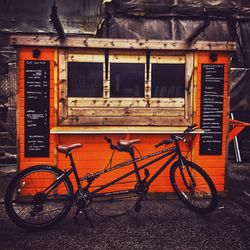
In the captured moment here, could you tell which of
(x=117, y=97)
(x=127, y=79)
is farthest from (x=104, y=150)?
(x=127, y=79)

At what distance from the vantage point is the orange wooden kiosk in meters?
5.84

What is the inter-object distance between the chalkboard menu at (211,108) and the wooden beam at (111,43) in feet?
1.28

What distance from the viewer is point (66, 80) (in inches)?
232

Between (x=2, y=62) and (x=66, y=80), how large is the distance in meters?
5.11

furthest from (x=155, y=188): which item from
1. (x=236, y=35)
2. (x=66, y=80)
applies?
(x=236, y=35)

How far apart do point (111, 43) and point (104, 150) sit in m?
2.06

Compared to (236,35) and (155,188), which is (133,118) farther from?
(236,35)

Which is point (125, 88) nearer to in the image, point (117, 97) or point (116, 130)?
point (117, 97)

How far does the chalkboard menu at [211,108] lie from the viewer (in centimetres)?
613

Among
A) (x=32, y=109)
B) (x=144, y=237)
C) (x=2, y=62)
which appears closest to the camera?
(x=144, y=237)

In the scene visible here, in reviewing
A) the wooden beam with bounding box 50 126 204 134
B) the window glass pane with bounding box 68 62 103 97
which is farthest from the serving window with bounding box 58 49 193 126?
the wooden beam with bounding box 50 126 204 134

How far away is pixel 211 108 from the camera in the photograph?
20.2 ft

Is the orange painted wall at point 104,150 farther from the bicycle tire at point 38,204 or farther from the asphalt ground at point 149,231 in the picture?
the bicycle tire at point 38,204

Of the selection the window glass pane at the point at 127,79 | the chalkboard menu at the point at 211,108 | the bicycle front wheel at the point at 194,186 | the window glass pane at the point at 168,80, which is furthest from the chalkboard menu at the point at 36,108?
the chalkboard menu at the point at 211,108
